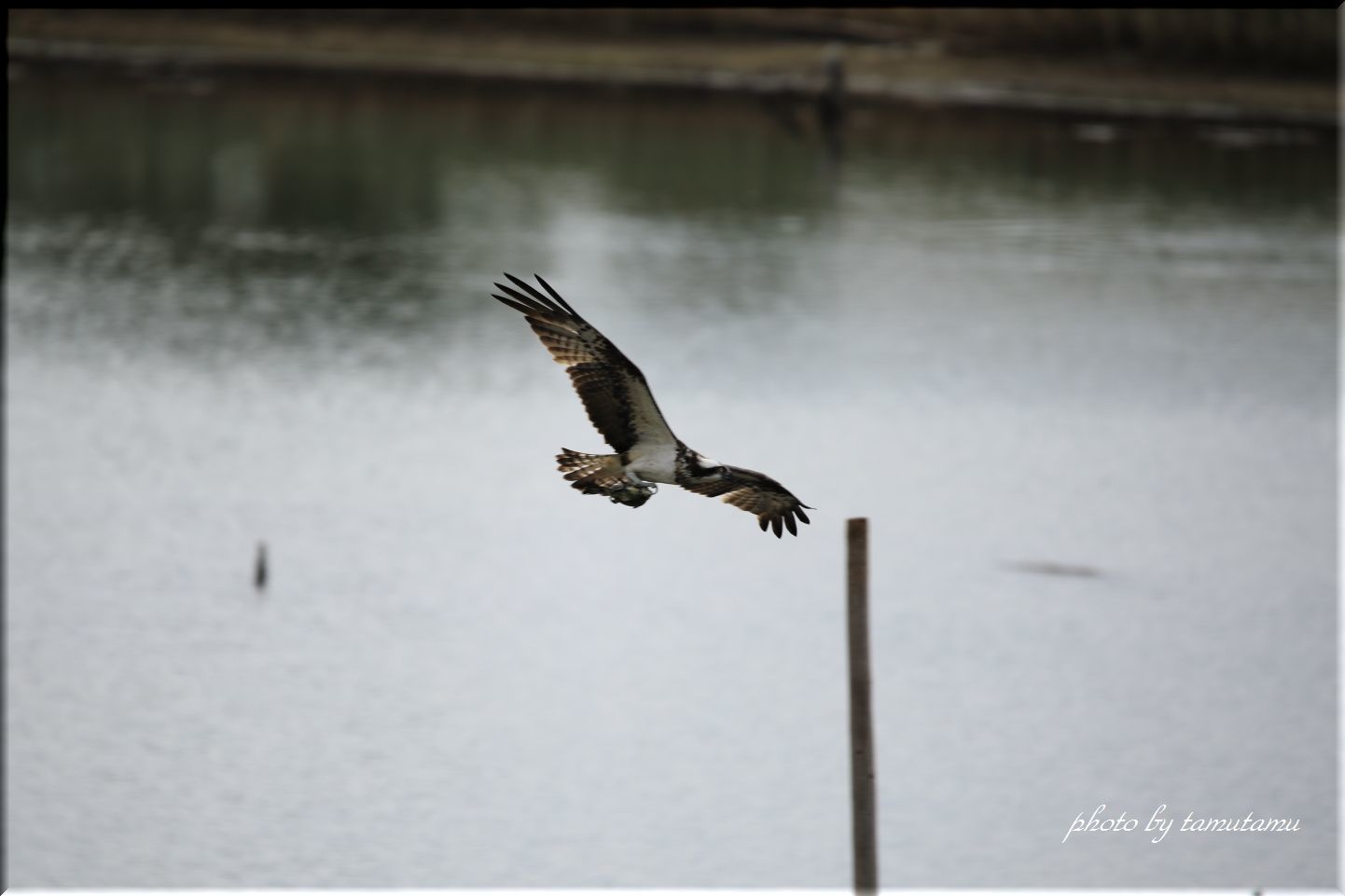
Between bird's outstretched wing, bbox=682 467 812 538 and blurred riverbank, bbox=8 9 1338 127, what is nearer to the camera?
bird's outstretched wing, bbox=682 467 812 538

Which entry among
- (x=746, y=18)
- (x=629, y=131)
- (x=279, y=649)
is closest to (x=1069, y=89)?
(x=746, y=18)

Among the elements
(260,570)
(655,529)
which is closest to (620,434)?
(260,570)

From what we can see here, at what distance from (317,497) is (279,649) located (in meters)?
5.59

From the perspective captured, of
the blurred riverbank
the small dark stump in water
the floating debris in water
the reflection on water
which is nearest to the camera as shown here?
the reflection on water

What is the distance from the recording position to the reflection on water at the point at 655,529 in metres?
23.5

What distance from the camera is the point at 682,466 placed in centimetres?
649

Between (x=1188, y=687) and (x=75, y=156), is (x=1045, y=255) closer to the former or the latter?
(x=1188, y=687)

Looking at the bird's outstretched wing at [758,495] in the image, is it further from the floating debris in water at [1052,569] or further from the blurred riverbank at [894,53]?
the blurred riverbank at [894,53]

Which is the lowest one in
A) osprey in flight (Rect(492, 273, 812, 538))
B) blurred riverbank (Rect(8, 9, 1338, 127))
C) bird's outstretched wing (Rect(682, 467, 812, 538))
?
bird's outstretched wing (Rect(682, 467, 812, 538))

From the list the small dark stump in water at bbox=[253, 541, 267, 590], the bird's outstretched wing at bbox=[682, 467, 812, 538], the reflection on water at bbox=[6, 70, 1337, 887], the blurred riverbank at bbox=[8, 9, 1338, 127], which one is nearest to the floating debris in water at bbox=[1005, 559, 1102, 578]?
the reflection on water at bbox=[6, 70, 1337, 887]

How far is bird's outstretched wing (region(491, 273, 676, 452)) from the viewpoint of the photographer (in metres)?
6.43

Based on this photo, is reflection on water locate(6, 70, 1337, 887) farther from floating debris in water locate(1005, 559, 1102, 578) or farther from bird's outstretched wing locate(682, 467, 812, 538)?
bird's outstretched wing locate(682, 467, 812, 538)

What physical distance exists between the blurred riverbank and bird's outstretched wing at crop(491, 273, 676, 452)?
2151 inches

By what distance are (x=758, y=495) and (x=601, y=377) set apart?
73cm
